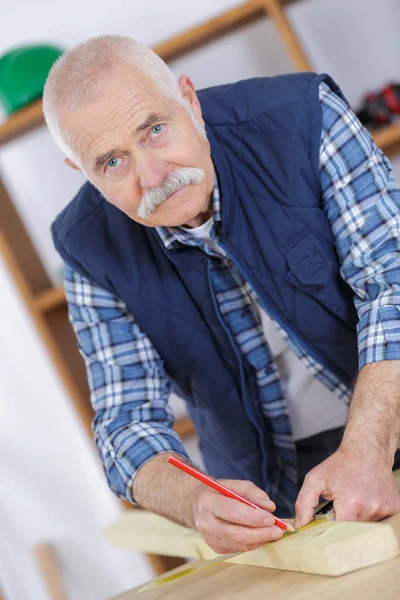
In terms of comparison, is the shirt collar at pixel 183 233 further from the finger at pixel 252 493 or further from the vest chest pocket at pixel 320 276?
the finger at pixel 252 493

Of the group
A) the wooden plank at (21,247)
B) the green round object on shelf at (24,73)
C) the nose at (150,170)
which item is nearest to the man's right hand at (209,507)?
the nose at (150,170)

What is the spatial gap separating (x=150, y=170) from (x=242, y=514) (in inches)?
23.7

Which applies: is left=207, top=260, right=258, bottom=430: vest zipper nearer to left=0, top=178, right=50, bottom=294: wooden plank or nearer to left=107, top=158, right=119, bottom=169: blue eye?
left=107, top=158, right=119, bottom=169: blue eye

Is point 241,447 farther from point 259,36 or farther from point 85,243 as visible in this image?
point 259,36

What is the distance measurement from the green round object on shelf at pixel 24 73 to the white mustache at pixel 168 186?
3.88ft

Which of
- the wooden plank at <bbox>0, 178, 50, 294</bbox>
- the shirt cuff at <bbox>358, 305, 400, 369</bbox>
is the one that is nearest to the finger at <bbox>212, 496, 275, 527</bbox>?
the shirt cuff at <bbox>358, 305, 400, 369</bbox>

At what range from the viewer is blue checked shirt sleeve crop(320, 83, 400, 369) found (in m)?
1.22

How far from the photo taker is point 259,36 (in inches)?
101

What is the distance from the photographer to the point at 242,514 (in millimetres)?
1026

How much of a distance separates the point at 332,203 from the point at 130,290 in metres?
0.43

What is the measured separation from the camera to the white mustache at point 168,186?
1.33 meters

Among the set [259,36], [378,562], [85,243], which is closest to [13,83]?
[259,36]

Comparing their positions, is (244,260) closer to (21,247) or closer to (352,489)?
(352,489)

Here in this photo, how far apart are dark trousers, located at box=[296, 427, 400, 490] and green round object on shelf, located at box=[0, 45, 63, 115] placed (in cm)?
142
